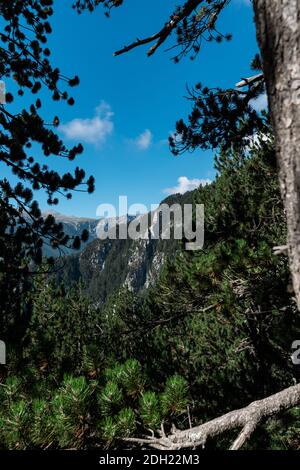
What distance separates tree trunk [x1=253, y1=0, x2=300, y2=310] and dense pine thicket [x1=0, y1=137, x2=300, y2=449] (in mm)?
1435

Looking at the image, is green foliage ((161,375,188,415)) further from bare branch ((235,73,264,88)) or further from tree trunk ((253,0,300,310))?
bare branch ((235,73,264,88))

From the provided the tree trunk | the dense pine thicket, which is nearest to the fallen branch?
the dense pine thicket

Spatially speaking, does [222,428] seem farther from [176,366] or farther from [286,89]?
[176,366]

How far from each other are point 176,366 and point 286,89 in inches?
199

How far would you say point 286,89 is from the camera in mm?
1271

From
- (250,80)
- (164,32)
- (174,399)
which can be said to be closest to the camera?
(174,399)

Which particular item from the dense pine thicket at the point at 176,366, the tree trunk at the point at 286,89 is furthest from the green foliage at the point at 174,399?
the tree trunk at the point at 286,89

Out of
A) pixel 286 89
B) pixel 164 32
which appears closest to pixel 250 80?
pixel 164 32

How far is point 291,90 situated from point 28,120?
5103mm

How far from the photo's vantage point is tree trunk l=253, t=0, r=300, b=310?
4.06 ft
